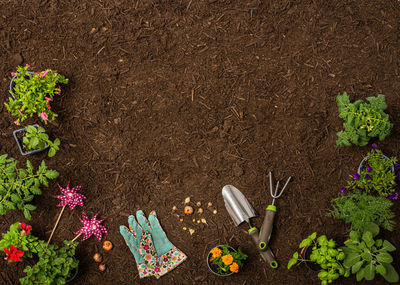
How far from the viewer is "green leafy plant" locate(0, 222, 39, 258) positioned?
227 centimetres

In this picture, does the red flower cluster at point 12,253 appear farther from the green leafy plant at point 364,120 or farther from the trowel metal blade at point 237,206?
the green leafy plant at point 364,120

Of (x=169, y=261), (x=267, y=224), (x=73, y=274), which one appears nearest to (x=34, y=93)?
(x=73, y=274)

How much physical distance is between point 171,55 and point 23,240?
5.76 ft

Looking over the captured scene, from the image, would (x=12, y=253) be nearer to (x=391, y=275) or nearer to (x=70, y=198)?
Result: (x=70, y=198)

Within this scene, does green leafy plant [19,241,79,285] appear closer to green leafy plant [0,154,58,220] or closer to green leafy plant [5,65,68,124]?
green leafy plant [0,154,58,220]

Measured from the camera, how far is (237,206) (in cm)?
254

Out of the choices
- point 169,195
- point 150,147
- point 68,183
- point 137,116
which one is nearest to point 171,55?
point 137,116

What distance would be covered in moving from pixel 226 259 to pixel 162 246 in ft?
1.80

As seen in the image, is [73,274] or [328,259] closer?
[328,259]

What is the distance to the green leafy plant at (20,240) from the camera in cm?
227

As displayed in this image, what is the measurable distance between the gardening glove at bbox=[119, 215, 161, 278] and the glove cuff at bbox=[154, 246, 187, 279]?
3 cm

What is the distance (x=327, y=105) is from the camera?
8.61ft

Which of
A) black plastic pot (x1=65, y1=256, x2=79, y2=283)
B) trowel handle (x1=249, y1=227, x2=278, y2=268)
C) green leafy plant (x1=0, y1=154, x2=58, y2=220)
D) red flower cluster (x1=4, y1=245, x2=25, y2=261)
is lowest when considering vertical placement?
trowel handle (x1=249, y1=227, x2=278, y2=268)

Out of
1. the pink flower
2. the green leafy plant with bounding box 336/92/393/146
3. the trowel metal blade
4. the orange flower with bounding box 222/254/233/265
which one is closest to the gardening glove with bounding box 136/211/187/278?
the orange flower with bounding box 222/254/233/265
